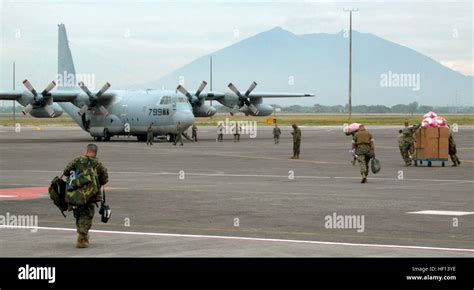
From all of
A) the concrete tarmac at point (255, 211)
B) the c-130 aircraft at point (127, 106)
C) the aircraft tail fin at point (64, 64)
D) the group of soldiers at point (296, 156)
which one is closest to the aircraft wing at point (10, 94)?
the c-130 aircraft at point (127, 106)

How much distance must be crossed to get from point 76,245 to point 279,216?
215 inches

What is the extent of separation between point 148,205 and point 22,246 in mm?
6851

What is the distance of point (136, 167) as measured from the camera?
117 ft

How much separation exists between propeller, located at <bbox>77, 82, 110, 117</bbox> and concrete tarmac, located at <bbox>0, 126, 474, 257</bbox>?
28.9 m

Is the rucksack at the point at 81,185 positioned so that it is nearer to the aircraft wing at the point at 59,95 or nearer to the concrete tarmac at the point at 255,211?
the concrete tarmac at the point at 255,211

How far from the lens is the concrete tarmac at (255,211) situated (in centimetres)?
1455

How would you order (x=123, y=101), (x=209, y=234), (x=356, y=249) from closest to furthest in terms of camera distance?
1. (x=356, y=249)
2. (x=209, y=234)
3. (x=123, y=101)

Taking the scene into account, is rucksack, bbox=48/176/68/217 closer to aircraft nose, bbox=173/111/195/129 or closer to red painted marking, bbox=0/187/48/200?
red painted marking, bbox=0/187/48/200
